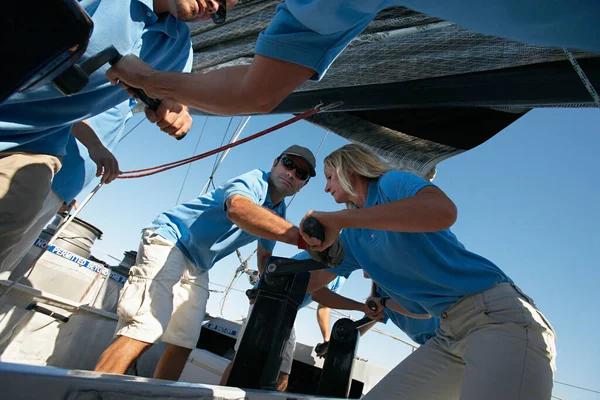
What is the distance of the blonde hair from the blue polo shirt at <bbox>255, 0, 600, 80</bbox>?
0.94 meters

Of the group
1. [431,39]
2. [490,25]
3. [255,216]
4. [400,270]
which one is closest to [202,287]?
[255,216]

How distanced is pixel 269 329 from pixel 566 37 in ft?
4.30

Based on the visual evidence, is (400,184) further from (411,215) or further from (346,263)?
(346,263)

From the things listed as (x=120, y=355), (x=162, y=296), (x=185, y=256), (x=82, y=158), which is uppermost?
(x=82, y=158)

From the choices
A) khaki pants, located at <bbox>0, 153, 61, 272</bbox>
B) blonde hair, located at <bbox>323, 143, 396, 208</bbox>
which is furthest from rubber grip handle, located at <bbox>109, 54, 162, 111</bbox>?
blonde hair, located at <bbox>323, 143, 396, 208</bbox>

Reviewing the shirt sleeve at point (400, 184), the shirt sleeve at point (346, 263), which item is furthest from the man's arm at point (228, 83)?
the shirt sleeve at point (346, 263)

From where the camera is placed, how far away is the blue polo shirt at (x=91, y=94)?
4.21ft

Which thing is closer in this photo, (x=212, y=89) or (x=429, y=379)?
(x=212, y=89)

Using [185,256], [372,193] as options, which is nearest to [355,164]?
[372,193]

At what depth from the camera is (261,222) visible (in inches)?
71.2

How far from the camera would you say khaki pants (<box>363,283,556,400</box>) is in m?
1.25

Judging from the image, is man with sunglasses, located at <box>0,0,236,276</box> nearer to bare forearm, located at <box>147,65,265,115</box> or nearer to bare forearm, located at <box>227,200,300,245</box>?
bare forearm, located at <box>147,65,265,115</box>

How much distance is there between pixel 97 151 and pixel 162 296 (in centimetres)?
90

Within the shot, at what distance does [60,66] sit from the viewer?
398 millimetres
